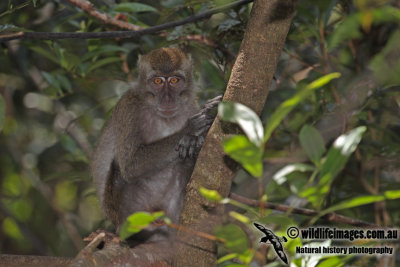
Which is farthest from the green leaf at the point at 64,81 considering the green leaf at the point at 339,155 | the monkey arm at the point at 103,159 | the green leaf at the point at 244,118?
the green leaf at the point at 339,155

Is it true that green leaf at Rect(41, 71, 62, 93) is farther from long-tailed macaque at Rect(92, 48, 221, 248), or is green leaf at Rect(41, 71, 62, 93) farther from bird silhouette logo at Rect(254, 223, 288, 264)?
bird silhouette logo at Rect(254, 223, 288, 264)

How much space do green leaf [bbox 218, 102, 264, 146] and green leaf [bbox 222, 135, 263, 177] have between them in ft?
0.09

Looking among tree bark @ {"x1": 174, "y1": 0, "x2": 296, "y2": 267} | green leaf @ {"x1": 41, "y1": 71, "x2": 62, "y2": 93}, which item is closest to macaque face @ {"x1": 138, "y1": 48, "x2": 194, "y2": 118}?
green leaf @ {"x1": 41, "y1": 71, "x2": 62, "y2": 93}

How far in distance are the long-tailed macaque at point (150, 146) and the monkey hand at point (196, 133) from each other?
0.39 meters

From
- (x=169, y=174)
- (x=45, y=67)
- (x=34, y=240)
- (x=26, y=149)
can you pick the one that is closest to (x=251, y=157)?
(x=169, y=174)

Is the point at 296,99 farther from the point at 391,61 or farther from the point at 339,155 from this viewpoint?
the point at 391,61

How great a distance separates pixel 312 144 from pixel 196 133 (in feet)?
9.34

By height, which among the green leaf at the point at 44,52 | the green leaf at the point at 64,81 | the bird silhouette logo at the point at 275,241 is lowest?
the bird silhouette logo at the point at 275,241

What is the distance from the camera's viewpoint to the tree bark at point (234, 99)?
10.3 feet

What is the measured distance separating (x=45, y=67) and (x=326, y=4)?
5160 millimetres

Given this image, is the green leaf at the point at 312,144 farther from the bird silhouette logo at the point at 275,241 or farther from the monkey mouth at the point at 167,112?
the monkey mouth at the point at 167,112

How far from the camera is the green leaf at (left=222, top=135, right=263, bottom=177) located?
1.66m

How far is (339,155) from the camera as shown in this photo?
169 cm

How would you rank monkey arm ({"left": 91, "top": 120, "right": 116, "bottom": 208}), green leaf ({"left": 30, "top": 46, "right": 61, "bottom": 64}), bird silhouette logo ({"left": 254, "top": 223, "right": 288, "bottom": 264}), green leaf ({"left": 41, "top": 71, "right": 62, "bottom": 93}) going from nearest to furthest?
1. bird silhouette logo ({"left": 254, "top": 223, "right": 288, "bottom": 264})
2. monkey arm ({"left": 91, "top": 120, "right": 116, "bottom": 208})
3. green leaf ({"left": 30, "top": 46, "right": 61, "bottom": 64})
4. green leaf ({"left": 41, "top": 71, "right": 62, "bottom": 93})
